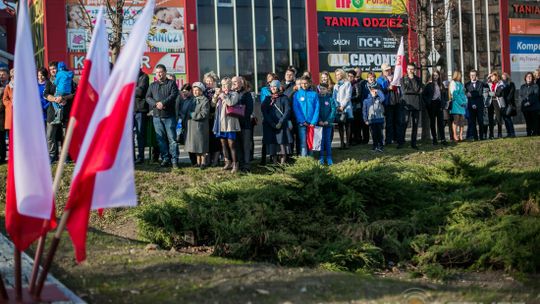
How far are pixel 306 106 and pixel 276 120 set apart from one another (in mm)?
653

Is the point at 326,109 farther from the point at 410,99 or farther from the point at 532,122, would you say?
the point at 532,122

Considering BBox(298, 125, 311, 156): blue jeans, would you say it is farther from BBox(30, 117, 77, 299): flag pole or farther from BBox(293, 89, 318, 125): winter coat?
BBox(30, 117, 77, 299): flag pole

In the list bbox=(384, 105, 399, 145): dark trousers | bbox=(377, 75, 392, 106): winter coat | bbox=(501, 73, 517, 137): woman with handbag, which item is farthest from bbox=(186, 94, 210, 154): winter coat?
bbox=(501, 73, 517, 137): woman with handbag

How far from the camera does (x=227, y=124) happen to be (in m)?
14.9

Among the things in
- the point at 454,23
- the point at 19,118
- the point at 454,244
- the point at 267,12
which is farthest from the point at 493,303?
the point at 454,23

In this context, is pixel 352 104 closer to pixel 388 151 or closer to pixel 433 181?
pixel 388 151

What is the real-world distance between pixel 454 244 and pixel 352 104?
937cm

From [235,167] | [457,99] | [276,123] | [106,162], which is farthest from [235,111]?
[106,162]

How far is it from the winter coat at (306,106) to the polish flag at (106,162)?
9.82 meters

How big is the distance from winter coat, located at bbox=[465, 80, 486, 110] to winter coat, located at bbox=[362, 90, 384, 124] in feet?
12.9

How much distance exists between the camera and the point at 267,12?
33.8 metres

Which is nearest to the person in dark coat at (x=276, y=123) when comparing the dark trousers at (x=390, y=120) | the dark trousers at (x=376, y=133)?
the dark trousers at (x=376, y=133)

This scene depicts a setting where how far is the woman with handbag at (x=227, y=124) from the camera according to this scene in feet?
48.9

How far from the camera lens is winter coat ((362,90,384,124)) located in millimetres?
17562
